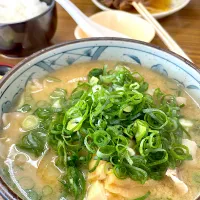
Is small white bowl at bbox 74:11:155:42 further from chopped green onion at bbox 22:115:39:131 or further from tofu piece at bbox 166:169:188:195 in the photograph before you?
tofu piece at bbox 166:169:188:195

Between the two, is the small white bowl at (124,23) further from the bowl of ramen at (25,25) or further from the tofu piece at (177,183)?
the tofu piece at (177,183)

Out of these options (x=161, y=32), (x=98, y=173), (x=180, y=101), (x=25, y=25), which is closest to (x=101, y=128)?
(x=98, y=173)

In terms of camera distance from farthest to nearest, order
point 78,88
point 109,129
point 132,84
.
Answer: point 78,88, point 132,84, point 109,129

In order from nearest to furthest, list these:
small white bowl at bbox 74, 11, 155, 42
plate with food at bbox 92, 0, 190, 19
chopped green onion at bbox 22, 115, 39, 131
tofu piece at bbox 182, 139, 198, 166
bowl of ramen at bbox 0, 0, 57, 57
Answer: tofu piece at bbox 182, 139, 198, 166 → chopped green onion at bbox 22, 115, 39, 131 → bowl of ramen at bbox 0, 0, 57, 57 → small white bowl at bbox 74, 11, 155, 42 → plate with food at bbox 92, 0, 190, 19

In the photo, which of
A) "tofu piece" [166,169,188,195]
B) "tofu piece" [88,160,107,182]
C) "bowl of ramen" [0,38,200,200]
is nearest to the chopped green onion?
"bowl of ramen" [0,38,200,200]

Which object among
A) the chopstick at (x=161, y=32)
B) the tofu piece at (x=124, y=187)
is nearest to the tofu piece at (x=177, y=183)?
the tofu piece at (x=124, y=187)

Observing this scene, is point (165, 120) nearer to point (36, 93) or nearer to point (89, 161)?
point (89, 161)

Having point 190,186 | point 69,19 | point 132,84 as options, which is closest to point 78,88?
point 132,84
